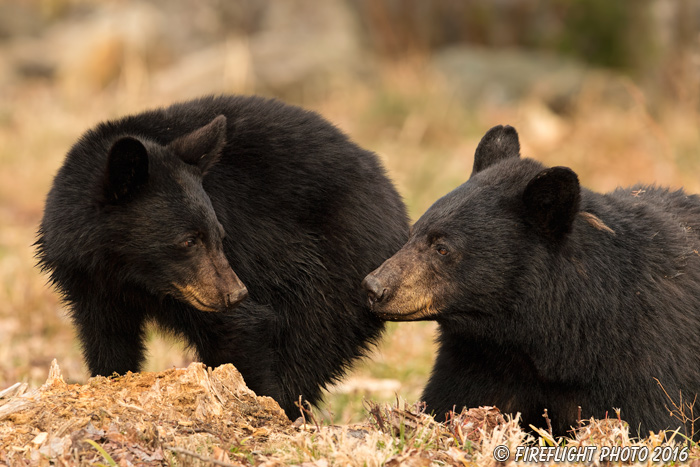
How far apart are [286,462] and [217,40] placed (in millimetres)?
22449

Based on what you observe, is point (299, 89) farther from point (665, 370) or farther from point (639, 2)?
point (665, 370)

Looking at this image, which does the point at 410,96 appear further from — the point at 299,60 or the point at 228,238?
the point at 228,238

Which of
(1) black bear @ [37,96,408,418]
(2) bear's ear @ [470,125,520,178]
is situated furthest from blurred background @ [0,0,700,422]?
(2) bear's ear @ [470,125,520,178]

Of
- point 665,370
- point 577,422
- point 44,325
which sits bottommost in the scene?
point 44,325

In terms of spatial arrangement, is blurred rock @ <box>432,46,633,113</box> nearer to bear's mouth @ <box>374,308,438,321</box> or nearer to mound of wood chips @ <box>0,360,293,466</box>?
bear's mouth @ <box>374,308,438,321</box>

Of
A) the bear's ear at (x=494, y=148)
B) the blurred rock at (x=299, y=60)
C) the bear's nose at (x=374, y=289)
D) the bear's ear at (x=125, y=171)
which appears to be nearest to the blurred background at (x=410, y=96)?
the blurred rock at (x=299, y=60)

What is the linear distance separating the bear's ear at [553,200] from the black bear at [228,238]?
36.6 inches

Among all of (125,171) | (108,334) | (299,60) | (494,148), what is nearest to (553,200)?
(494,148)

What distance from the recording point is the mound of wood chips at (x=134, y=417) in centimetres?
325

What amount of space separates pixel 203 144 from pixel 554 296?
1.83 m

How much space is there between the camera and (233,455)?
3312 millimetres

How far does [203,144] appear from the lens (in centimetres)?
413

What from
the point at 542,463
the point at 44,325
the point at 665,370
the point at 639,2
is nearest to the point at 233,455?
the point at 542,463

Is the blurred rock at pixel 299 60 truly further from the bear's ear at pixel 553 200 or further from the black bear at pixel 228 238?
the bear's ear at pixel 553 200
